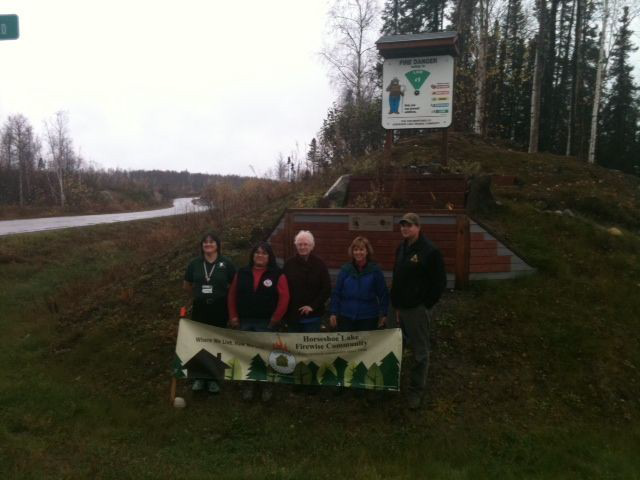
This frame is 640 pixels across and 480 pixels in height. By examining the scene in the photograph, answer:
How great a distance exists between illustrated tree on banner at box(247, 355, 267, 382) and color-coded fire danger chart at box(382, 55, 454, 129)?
17.0 feet

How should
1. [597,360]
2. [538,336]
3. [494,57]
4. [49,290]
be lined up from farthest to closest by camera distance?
[494,57], [49,290], [538,336], [597,360]

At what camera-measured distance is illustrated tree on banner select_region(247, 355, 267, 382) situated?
4.98 metres

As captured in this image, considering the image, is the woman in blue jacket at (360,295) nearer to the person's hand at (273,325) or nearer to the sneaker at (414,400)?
the person's hand at (273,325)

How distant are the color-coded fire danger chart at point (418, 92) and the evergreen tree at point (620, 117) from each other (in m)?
21.3

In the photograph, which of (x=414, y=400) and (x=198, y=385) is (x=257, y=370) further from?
(x=414, y=400)

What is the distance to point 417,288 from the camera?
439cm

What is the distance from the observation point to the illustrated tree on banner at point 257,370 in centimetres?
498

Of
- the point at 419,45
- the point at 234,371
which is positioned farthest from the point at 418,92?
the point at 234,371

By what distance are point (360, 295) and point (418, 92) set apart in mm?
4993

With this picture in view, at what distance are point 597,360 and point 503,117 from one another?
22526mm

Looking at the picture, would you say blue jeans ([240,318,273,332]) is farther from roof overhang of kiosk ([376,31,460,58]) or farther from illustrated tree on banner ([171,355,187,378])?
roof overhang of kiosk ([376,31,460,58])

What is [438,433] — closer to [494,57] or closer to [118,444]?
[118,444]

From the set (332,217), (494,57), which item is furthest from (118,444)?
(494,57)

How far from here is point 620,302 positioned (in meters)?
6.18
